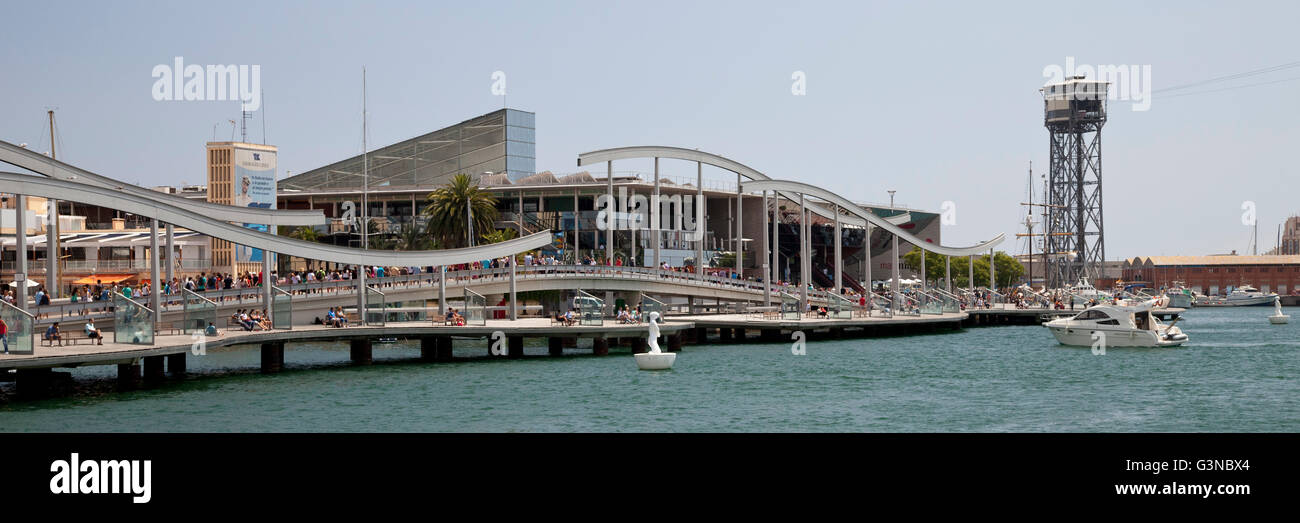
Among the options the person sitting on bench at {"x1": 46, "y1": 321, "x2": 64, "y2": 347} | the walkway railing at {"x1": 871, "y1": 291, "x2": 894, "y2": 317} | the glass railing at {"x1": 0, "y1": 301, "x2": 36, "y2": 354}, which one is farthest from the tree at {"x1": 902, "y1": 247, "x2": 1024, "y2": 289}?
the glass railing at {"x1": 0, "y1": 301, "x2": 36, "y2": 354}

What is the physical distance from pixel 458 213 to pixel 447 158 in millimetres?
53913

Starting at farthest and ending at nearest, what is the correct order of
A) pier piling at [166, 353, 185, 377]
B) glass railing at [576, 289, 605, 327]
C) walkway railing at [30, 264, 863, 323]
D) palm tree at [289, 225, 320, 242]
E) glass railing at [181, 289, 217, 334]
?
palm tree at [289, 225, 320, 242], glass railing at [576, 289, 605, 327], pier piling at [166, 353, 185, 377], walkway railing at [30, 264, 863, 323], glass railing at [181, 289, 217, 334]

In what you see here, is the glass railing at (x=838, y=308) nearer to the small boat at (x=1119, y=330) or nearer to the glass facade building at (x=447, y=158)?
the small boat at (x=1119, y=330)

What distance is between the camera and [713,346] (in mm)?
72312

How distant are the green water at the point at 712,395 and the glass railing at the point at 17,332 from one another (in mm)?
1928

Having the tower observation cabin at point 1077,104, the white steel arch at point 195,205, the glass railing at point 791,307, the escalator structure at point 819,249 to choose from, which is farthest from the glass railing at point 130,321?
the tower observation cabin at point 1077,104

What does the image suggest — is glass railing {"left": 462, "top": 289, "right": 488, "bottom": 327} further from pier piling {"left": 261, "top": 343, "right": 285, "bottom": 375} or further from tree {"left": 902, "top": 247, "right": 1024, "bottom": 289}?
tree {"left": 902, "top": 247, "right": 1024, "bottom": 289}

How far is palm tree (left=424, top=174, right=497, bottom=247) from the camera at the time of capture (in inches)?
3652

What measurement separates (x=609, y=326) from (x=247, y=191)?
2239 inches

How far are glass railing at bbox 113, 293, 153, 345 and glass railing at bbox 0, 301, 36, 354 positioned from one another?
4232 mm

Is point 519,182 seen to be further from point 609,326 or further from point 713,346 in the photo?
point 609,326

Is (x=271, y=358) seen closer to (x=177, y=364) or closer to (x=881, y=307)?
(x=177, y=364)

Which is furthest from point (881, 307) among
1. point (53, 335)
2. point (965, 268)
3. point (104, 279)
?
point (965, 268)

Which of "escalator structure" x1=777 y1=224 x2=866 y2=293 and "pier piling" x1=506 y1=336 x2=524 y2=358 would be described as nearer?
"pier piling" x1=506 y1=336 x2=524 y2=358
